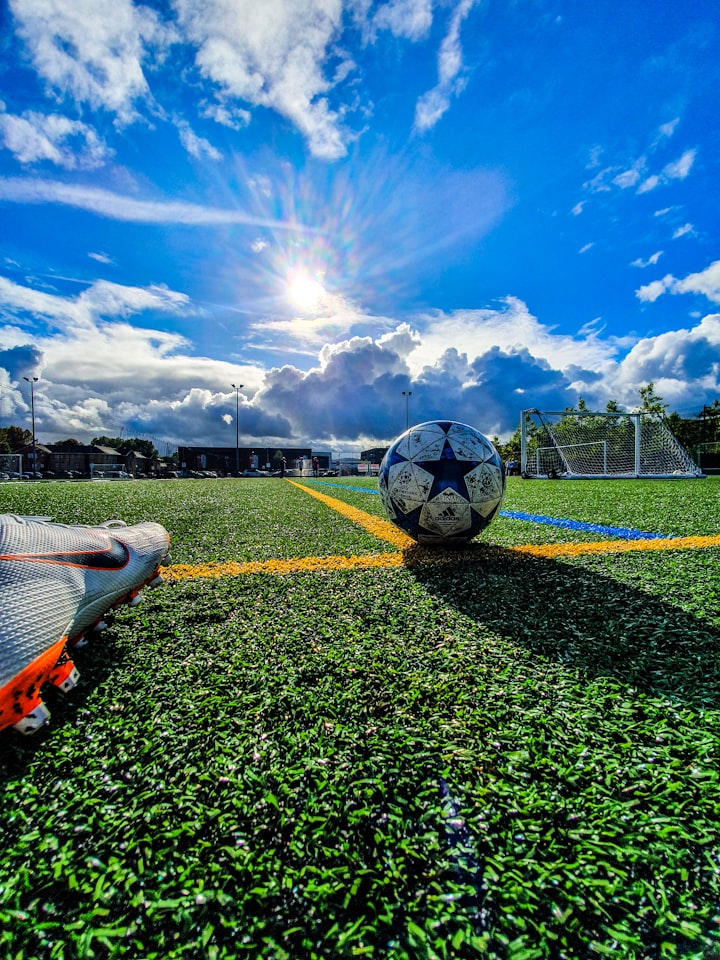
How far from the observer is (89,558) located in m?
2.06

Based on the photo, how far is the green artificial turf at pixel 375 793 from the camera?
895mm

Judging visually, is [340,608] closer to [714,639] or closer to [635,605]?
[635,605]

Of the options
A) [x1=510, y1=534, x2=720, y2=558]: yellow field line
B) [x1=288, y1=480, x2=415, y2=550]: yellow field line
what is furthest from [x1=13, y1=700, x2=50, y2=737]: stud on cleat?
[x1=510, y1=534, x2=720, y2=558]: yellow field line

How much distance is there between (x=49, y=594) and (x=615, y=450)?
81.9ft

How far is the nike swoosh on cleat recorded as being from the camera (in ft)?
5.79

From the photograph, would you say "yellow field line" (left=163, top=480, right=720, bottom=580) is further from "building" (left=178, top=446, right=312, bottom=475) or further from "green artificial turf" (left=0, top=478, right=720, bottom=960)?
"building" (left=178, top=446, right=312, bottom=475)

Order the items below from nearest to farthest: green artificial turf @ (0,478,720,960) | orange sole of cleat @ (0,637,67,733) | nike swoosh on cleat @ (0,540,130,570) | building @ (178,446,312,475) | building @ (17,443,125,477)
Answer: green artificial turf @ (0,478,720,960)
orange sole of cleat @ (0,637,67,733)
nike swoosh on cleat @ (0,540,130,570)
building @ (17,443,125,477)
building @ (178,446,312,475)

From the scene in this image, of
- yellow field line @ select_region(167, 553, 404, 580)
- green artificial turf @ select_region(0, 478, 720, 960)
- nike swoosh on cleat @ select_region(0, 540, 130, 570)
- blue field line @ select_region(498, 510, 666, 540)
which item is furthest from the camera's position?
blue field line @ select_region(498, 510, 666, 540)

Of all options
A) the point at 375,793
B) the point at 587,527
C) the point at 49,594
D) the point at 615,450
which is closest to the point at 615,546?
the point at 587,527

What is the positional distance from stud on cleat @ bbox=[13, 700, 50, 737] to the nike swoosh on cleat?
572mm

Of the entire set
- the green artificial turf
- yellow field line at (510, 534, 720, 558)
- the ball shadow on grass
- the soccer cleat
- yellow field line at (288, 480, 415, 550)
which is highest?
the soccer cleat

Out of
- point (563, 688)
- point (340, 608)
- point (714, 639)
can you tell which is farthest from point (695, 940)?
point (340, 608)

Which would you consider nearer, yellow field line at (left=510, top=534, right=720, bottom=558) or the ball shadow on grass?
the ball shadow on grass

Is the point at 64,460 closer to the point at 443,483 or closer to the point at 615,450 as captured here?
the point at 615,450
